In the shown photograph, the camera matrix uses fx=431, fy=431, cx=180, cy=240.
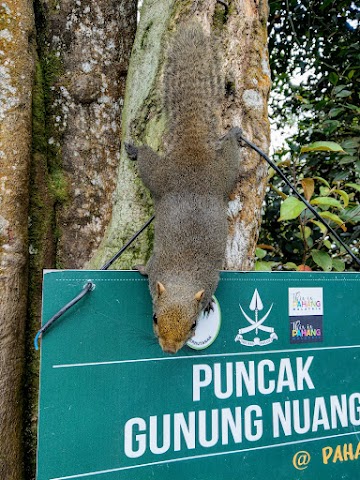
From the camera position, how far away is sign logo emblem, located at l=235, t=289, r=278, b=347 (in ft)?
3.93

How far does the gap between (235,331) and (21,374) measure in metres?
0.69

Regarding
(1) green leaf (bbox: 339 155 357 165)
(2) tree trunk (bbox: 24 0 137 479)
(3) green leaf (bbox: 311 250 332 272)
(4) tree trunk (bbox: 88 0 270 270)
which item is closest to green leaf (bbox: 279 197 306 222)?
(4) tree trunk (bbox: 88 0 270 270)

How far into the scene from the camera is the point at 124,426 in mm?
1042

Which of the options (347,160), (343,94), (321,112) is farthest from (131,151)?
(321,112)

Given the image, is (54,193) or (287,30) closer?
(54,193)

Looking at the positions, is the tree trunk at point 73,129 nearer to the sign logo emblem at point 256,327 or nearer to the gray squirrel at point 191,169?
the gray squirrel at point 191,169

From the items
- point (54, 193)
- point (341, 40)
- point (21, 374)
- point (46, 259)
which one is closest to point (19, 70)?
point (54, 193)

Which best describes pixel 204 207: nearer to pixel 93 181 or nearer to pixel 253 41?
pixel 93 181

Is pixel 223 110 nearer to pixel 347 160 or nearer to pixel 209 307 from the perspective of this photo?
pixel 209 307

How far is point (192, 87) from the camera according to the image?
1483 mm

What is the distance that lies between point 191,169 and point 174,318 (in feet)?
1.79

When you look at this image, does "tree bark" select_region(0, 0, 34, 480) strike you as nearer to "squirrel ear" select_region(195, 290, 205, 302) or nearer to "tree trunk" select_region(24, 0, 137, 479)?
Answer: "tree trunk" select_region(24, 0, 137, 479)

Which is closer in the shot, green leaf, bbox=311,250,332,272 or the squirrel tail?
the squirrel tail

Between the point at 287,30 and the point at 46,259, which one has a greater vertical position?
the point at 287,30
